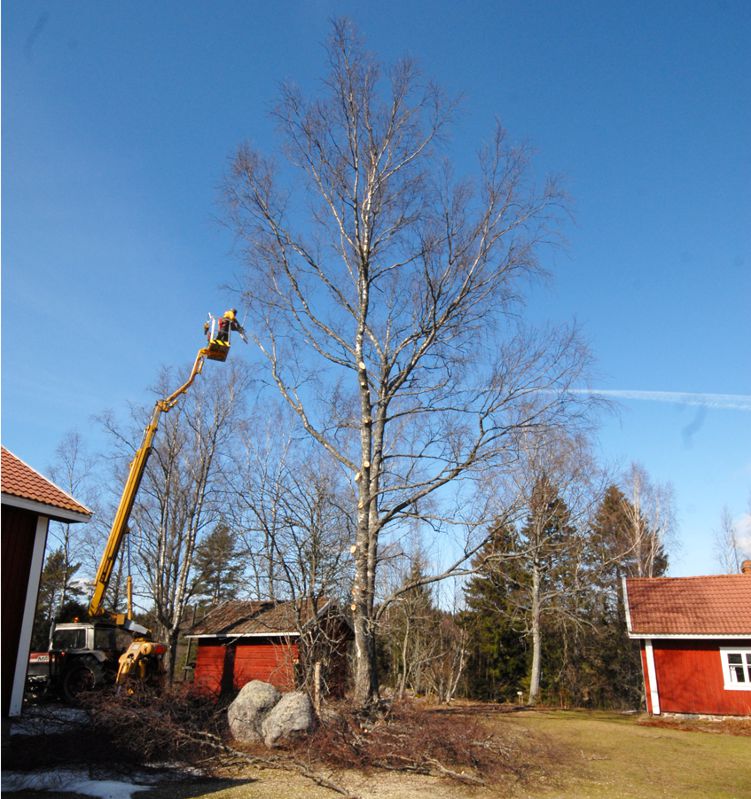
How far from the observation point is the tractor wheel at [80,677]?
15367mm

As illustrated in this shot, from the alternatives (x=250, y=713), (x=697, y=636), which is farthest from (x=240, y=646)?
(x=697, y=636)

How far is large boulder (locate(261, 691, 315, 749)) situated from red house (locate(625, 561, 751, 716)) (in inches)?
482

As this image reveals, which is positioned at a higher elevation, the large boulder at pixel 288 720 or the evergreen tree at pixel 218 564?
the evergreen tree at pixel 218 564

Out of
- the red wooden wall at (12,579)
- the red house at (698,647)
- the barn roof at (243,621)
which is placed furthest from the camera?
the barn roof at (243,621)

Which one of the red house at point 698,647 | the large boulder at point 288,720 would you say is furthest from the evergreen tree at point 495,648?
the large boulder at point 288,720

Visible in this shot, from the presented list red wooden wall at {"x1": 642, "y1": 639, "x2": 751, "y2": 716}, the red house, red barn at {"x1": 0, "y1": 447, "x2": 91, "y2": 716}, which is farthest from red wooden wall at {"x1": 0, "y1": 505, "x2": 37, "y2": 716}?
red wooden wall at {"x1": 642, "y1": 639, "x2": 751, "y2": 716}

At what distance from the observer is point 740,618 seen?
17.6 meters

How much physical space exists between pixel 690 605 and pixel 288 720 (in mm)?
14454

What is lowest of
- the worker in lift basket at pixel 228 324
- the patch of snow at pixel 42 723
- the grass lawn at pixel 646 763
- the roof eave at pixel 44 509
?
the grass lawn at pixel 646 763

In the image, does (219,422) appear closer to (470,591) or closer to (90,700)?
(90,700)

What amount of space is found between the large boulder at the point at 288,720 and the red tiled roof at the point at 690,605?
12356mm

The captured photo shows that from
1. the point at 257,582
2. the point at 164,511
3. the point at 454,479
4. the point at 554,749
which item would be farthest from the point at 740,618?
the point at 164,511

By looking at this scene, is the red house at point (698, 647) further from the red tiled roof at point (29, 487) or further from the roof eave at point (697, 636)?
the red tiled roof at point (29, 487)

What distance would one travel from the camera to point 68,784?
24.7 ft
